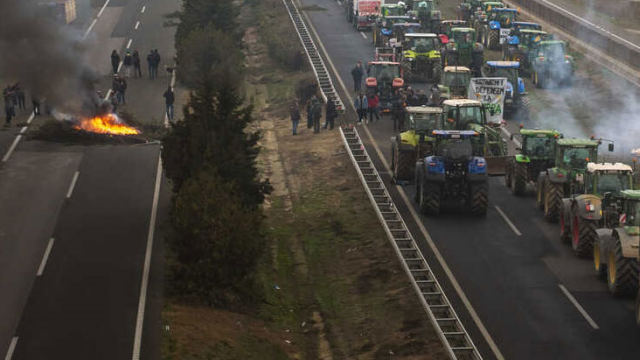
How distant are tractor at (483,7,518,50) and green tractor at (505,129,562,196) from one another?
30.7 metres

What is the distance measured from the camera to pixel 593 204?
94.5 feet

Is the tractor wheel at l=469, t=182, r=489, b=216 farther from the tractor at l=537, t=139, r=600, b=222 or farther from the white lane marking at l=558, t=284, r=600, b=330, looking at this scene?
the white lane marking at l=558, t=284, r=600, b=330

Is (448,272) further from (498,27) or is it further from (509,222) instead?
(498,27)

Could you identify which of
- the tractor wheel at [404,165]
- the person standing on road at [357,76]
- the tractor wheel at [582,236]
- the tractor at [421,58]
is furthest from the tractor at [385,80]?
the tractor wheel at [582,236]

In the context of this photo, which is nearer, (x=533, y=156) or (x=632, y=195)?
(x=632, y=195)

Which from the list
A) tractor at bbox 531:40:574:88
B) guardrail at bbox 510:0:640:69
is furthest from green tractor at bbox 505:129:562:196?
guardrail at bbox 510:0:640:69

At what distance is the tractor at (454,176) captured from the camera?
3344 centimetres

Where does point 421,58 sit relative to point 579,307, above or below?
below

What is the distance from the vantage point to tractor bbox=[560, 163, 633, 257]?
2855 cm

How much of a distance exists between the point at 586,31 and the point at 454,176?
3823 centimetres

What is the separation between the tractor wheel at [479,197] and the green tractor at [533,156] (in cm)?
304

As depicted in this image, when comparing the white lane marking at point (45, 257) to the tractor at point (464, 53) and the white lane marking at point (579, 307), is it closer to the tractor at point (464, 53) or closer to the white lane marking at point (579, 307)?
the white lane marking at point (579, 307)

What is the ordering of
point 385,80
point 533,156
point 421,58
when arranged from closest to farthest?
1. point 533,156
2. point 385,80
3. point 421,58

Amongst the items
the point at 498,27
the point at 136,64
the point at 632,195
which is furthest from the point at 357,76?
the point at 632,195
